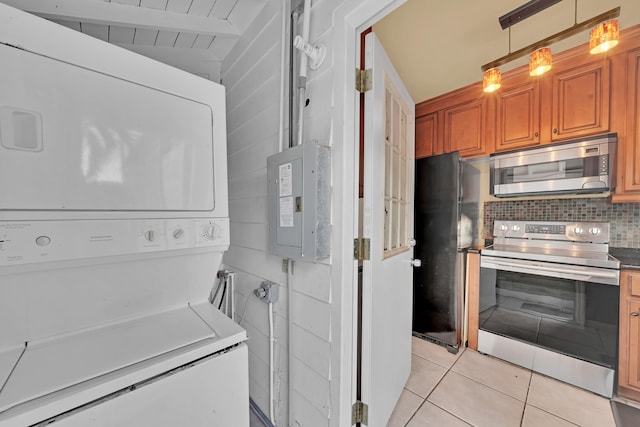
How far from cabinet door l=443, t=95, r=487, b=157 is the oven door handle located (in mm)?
1081

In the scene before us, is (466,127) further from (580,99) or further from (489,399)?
(489,399)

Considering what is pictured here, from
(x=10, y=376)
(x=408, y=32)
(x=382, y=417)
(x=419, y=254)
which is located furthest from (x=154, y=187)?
(x=419, y=254)

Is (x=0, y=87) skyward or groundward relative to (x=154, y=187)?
skyward

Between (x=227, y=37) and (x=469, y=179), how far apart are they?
2.43 metres

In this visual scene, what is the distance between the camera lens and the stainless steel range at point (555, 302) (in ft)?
5.58

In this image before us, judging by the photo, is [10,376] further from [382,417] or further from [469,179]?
[469,179]

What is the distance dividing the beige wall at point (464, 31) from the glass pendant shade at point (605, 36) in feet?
0.90

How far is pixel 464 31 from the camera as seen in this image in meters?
1.74

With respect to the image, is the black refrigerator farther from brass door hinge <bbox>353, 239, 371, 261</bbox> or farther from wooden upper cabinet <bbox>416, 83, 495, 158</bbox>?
brass door hinge <bbox>353, 239, 371, 261</bbox>

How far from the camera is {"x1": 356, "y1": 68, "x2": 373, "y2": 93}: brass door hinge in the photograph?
1.16 m

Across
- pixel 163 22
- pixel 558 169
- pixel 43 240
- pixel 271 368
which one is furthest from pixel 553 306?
pixel 163 22

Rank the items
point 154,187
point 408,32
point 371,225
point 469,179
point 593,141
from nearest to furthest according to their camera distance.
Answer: point 154,187, point 371,225, point 408,32, point 593,141, point 469,179

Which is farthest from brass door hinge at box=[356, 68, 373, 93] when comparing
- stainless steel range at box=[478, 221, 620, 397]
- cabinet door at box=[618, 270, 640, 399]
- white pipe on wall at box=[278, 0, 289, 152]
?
cabinet door at box=[618, 270, 640, 399]

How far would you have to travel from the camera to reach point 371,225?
46.2 inches
